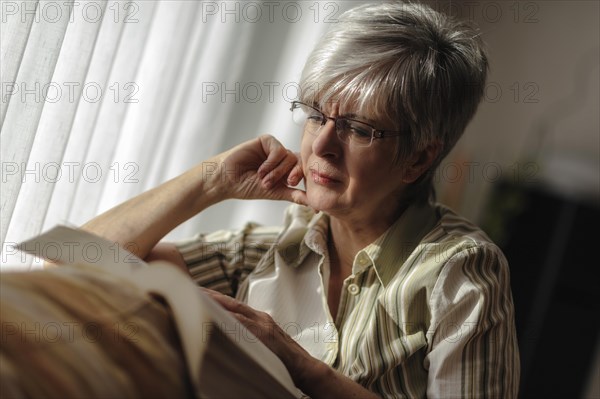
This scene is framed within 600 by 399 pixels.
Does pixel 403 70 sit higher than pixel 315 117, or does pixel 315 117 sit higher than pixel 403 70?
pixel 403 70

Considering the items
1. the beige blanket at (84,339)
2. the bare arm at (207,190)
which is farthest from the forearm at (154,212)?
the beige blanket at (84,339)

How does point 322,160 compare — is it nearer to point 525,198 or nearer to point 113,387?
point 113,387

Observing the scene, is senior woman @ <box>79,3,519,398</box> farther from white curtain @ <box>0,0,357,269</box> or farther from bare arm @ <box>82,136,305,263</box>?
white curtain @ <box>0,0,357,269</box>

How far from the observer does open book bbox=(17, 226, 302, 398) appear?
0.71m

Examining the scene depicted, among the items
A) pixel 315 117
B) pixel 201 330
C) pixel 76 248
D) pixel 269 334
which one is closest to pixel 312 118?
pixel 315 117

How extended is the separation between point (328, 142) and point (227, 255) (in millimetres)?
356

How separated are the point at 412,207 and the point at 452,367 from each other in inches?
15.0

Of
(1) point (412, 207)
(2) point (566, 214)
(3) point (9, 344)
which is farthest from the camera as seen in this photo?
(2) point (566, 214)

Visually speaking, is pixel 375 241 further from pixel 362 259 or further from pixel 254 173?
pixel 254 173

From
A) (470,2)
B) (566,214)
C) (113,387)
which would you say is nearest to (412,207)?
(113,387)

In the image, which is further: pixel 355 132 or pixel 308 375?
pixel 355 132

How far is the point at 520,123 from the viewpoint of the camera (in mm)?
3289

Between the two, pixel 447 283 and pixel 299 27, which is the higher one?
pixel 299 27

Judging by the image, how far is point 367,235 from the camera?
1.43 metres
